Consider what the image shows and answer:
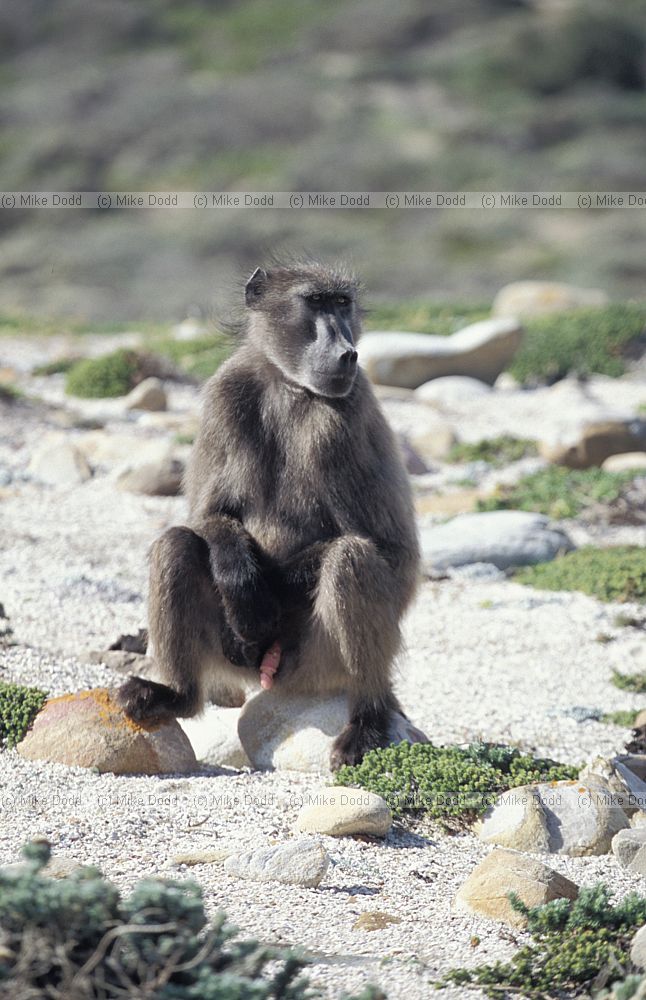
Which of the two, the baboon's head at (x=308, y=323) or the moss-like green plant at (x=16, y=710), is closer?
the moss-like green plant at (x=16, y=710)

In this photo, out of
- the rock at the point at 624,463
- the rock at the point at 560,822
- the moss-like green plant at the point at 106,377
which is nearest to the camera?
the rock at the point at 560,822

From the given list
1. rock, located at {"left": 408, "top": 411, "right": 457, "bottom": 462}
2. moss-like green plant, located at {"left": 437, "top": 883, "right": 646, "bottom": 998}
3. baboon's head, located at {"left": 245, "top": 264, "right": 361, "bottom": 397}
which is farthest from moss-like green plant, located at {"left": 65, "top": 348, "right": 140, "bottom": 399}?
moss-like green plant, located at {"left": 437, "top": 883, "right": 646, "bottom": 998}

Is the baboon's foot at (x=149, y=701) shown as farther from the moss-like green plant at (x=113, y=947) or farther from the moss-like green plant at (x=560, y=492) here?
the moss-like green plant at (x=560, y=492)

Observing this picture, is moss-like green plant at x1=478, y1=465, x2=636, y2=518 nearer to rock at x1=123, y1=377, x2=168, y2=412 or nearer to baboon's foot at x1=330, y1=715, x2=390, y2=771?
rock at x1=123, y1=377, x2=168, y2=412

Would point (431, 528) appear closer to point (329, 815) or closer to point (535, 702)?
point (535, 702)

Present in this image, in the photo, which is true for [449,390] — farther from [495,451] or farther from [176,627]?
[176,627]

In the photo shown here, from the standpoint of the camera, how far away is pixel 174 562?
521 centimetres

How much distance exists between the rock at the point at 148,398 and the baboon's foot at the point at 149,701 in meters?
6.74

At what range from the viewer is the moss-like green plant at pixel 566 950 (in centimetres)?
338

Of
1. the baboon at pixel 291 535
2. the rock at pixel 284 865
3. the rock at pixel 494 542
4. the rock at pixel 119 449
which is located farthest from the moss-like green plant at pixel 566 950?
the rock at pixel 119 449

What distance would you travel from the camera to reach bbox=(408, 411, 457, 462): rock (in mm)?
10891

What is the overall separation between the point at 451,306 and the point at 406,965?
1325 cm

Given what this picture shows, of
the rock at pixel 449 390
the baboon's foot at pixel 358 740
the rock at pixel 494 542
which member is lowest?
the baboon's foot at pixel 358 740

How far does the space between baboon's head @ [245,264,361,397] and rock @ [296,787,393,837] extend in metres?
1.64
